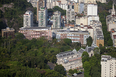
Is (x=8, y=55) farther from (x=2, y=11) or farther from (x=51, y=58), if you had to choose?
(x=2, y=11)

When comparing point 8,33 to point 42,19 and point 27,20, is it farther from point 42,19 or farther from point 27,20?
point 42,19

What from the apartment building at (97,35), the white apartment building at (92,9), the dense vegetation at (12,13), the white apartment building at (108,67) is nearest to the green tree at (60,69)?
the white apartment building at (108,67)

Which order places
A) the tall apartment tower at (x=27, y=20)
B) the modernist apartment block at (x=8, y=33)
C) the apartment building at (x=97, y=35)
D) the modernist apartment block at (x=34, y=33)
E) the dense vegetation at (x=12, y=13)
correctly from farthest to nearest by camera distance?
the dense vegetation at (x=12, y=13)
the tall apartment tower at (x=27, y=20)
the modernist apartment block at (x=34, y=33)
the modernist apartment block at (x=8, y=33)
the apartment building at (x=97, y=35)

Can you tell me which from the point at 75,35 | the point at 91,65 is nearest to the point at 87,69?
the point at 91,65

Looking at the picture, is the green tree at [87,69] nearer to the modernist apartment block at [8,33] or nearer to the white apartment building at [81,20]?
the modernist apartment block at [8,33]

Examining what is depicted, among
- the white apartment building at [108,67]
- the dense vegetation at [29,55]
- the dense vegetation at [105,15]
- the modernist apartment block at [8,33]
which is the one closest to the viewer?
the dense vegetation at [29,55]

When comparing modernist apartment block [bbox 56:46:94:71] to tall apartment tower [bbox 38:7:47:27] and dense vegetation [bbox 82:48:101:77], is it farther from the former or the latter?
tall apartment tower [bbox 38:7:47:27]

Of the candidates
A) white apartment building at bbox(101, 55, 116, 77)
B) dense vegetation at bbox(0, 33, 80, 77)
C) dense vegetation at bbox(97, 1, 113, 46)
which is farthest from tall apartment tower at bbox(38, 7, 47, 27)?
white apartment building at bbox(101, 55, 116, 77)
